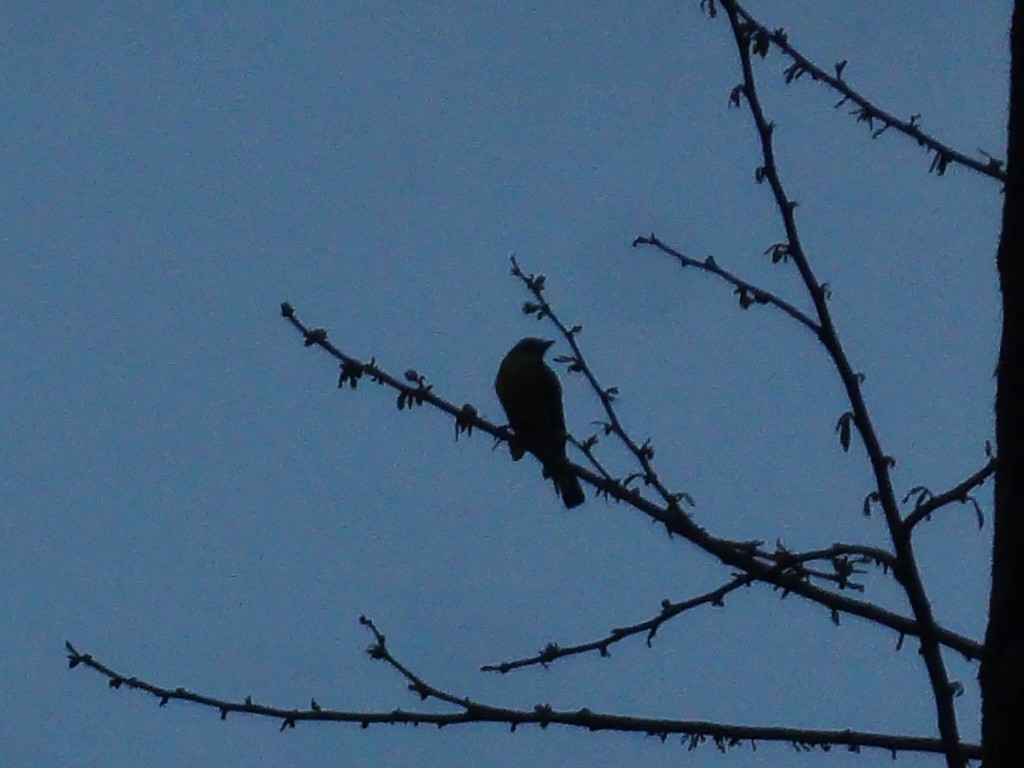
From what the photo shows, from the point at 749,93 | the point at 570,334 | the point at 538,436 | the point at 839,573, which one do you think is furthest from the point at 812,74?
the point at 538,436

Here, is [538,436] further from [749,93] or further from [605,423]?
[749,93]

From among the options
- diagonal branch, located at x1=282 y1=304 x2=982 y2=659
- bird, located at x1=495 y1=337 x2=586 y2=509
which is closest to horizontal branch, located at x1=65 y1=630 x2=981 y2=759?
diagonal branch, located at x1=282 y1=304 x2=982 y2=659

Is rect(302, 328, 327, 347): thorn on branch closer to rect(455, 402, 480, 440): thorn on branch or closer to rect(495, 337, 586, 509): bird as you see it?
rect(455, 402, 480, 440): thorn on branch

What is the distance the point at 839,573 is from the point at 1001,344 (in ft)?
2.79

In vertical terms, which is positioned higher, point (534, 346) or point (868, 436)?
point (534, 346)

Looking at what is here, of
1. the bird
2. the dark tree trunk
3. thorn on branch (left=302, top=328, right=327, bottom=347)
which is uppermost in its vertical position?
the bird

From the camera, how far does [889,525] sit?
226cm

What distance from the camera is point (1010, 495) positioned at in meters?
1.81

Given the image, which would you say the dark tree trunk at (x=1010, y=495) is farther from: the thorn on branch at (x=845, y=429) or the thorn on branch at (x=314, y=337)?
the thorn on branch at (x=314, y=337)

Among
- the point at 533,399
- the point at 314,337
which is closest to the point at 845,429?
the point at 314,337

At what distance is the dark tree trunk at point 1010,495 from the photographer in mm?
1750

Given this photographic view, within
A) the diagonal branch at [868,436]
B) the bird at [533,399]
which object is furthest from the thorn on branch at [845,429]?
the bird at [533,399]

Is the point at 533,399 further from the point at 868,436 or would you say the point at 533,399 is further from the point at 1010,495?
the point at 1010,495

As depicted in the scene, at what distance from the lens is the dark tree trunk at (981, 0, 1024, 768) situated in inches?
68.9
